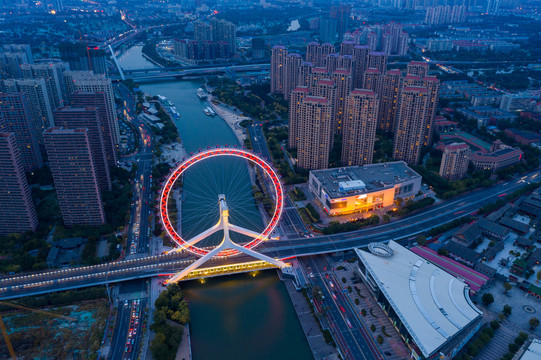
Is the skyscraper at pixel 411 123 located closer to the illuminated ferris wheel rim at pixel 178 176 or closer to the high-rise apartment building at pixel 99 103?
the illuminated ferris wheel rim at pixel 178 176

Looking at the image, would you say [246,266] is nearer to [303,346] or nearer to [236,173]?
[303,346]

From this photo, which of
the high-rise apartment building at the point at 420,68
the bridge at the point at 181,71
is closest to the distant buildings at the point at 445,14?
the bridge at the point at 181,71

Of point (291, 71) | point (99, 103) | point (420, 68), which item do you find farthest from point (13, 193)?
point (420, 68)

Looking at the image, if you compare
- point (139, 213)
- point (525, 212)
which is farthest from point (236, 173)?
point (525, 212)

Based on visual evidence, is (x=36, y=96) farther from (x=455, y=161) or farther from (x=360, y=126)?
(x=455, y=161)

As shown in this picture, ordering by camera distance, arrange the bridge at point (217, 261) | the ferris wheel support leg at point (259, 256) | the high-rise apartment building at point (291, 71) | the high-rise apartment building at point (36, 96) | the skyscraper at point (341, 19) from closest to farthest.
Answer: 1. the bridge at point (217, 261)
2. the ferris wheel support leg at point (259, 256)
3. the high-rise apartment building at point (36, 96)
4. the high-rise apartment building at point (291, 71)
5. the skyscraper at point (341, 19)

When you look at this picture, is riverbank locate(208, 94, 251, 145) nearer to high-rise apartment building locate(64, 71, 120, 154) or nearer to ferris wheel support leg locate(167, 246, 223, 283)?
high-rise apartment building locate(64, 71, 120, 154)
